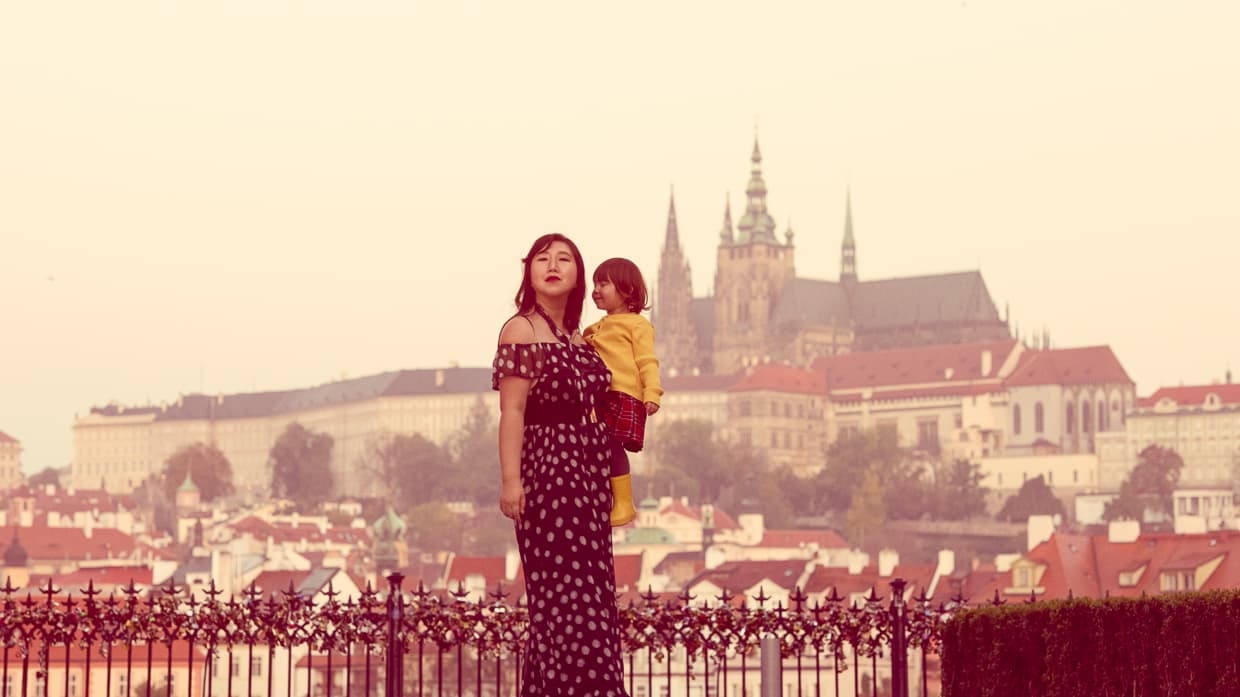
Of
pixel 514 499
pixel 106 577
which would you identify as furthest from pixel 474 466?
pixel 514 499

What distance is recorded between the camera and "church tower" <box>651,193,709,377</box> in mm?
179000

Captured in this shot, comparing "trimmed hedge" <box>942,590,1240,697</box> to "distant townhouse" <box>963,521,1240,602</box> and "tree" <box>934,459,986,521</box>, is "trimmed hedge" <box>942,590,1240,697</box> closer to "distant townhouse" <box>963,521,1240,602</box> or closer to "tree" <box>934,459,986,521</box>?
"distant townhouse" <box>963,521,1240,602</box>

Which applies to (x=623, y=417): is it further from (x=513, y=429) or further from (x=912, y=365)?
(x=912, y=365)

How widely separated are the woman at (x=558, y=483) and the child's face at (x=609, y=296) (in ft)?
0.38

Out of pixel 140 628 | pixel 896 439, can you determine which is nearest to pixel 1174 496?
pixel 896 439

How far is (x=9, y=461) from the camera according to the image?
185250 millimetres

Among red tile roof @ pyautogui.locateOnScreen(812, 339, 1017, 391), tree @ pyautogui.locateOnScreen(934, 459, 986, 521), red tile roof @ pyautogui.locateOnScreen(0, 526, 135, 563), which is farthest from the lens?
red tile roof @ pyautogui.locateOnScreen(812, 339, 1017, 391)

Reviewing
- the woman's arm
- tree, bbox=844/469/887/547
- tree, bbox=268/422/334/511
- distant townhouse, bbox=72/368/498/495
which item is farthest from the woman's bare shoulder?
distant townhouse, bbox=72/368/498/495

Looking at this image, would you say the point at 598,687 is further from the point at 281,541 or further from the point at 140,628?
the point at 281,541

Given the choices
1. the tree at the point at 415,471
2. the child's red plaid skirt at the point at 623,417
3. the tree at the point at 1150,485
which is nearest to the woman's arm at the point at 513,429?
the child's red plaid skirt at the point at 623,417

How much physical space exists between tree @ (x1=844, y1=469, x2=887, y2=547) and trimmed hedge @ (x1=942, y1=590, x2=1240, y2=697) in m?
128

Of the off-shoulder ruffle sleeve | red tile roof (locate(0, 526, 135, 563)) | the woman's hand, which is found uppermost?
red tile roof (locate(0, 526, 135, 563))

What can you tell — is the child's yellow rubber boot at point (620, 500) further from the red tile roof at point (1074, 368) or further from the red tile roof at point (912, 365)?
the red tile roof at point (912, 365)

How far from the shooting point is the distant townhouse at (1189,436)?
480 ft
